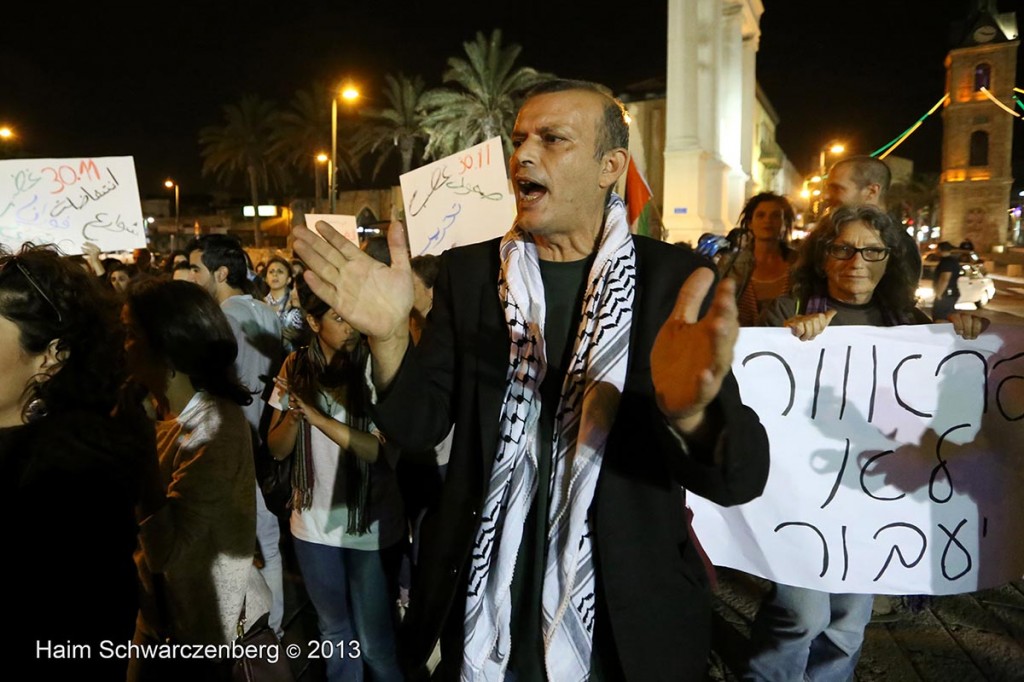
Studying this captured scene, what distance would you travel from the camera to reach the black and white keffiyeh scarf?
167 cm

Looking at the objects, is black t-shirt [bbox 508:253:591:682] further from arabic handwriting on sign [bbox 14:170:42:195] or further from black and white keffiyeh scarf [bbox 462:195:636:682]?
arabic handwriting on sign [bbox 14:170:42:195]

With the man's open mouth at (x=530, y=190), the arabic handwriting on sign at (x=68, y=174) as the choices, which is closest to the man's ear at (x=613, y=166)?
the man's open mouth at (x=530, y=190)

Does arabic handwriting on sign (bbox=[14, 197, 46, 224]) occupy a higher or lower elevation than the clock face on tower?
lower

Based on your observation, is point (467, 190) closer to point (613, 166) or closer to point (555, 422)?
point (613, 166)

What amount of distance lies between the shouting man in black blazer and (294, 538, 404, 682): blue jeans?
1030 mm

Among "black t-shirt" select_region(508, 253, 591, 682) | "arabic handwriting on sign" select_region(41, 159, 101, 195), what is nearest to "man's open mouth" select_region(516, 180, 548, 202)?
"black t-shirt" select_region(508, 253, 591, 682)

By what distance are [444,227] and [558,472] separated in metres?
3.48

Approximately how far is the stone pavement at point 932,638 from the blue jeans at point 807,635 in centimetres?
58

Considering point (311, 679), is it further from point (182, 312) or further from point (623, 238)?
point (623, 238)

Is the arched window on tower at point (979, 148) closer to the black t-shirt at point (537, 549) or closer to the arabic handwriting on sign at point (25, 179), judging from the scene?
the arabic handwriting on sign at point (25, 179)

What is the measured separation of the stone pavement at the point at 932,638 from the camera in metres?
3.27

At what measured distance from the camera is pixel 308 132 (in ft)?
108

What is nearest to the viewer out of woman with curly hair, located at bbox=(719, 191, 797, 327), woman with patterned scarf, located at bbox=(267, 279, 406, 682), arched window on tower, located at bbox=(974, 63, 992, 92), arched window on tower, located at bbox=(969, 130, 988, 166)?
woman with patterned scarf, located at bbox=(267, 279, 406, 682)

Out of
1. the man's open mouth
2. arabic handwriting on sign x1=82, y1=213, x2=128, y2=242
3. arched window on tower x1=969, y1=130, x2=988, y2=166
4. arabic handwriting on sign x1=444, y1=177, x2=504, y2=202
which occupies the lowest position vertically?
the man's open mouth
